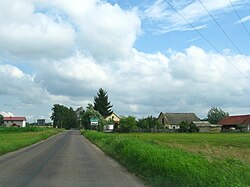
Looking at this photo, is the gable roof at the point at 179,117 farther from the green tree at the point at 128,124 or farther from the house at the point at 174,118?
the green tree at the point at 128,124

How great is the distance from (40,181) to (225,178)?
647cm

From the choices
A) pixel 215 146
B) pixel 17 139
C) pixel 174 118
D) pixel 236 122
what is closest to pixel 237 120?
pixel 236 122

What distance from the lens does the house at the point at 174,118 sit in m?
141

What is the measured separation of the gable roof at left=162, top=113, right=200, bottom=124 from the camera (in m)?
142

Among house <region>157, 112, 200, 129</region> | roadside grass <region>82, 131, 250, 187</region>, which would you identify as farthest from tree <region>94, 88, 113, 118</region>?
roadside grass <region>82, 131, 250, 187</region>

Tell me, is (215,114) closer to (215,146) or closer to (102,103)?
(102,103)

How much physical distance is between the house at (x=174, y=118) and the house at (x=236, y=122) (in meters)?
10.6

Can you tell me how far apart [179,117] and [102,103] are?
106 ft

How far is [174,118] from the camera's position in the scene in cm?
14375

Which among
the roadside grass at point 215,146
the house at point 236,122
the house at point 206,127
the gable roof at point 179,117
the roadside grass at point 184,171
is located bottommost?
the roadside grass at point 184,171

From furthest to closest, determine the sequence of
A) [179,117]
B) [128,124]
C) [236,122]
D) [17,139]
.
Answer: [179,117], [236,122], [128,124], [17,139]

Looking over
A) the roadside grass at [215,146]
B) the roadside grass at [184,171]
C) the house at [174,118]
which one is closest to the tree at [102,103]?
the house at [174,118]

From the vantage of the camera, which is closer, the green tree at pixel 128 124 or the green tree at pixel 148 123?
the green tree at pixel 128 124

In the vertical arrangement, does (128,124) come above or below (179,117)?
below
